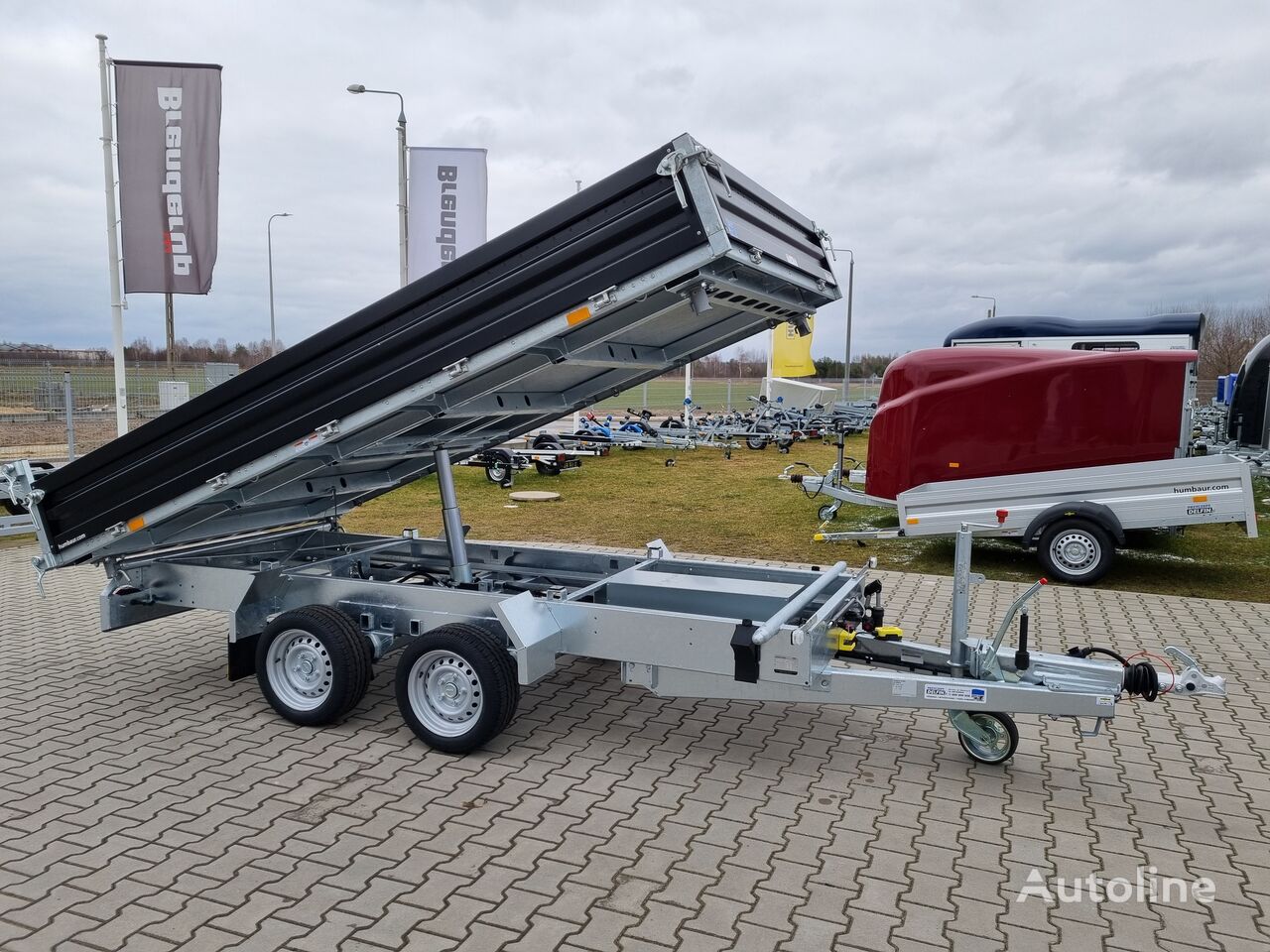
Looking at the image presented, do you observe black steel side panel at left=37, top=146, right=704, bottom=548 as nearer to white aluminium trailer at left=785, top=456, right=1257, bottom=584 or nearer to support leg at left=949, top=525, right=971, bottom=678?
support leg at left=949, top=525, right=971, bottom=678

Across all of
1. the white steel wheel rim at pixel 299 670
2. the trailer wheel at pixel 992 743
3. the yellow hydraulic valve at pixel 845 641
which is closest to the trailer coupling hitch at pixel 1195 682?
the trailer wheel at pixel 992 743

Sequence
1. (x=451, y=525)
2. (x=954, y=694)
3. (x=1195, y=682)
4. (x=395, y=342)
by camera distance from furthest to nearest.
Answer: (x=451, y=525) → (x=395, y=342) → (x=954, y=694) → (x=1195, y=682)

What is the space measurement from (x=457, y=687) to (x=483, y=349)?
5.65 feet

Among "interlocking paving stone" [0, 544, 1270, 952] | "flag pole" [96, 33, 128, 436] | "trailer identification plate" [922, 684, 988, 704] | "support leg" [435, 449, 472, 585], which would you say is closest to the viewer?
"interlocking paving stone" [0, 544, 1270, 952]

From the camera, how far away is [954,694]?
407 cm

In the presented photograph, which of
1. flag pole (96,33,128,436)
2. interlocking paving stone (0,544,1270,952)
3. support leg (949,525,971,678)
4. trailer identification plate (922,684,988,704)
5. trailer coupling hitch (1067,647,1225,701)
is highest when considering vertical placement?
flag pole (96,33,128,436)

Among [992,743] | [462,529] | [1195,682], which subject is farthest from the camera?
[462,529]

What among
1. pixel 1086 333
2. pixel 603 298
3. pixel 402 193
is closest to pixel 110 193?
pixel 402 193

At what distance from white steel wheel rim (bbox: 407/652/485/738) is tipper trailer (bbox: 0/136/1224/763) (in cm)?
1

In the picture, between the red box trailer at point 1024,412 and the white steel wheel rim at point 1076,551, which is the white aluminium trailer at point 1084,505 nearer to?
the white steel wheel rim at point 1076,551

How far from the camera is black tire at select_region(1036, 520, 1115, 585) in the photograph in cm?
851

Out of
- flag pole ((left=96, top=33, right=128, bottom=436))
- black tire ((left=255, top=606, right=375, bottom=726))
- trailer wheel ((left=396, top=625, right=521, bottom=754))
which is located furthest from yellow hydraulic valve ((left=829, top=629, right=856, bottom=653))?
flag pole ((left=96, top=33, right=128, bottom=436))

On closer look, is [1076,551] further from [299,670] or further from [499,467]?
[499,467]

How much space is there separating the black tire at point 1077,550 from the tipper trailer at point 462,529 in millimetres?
3788
